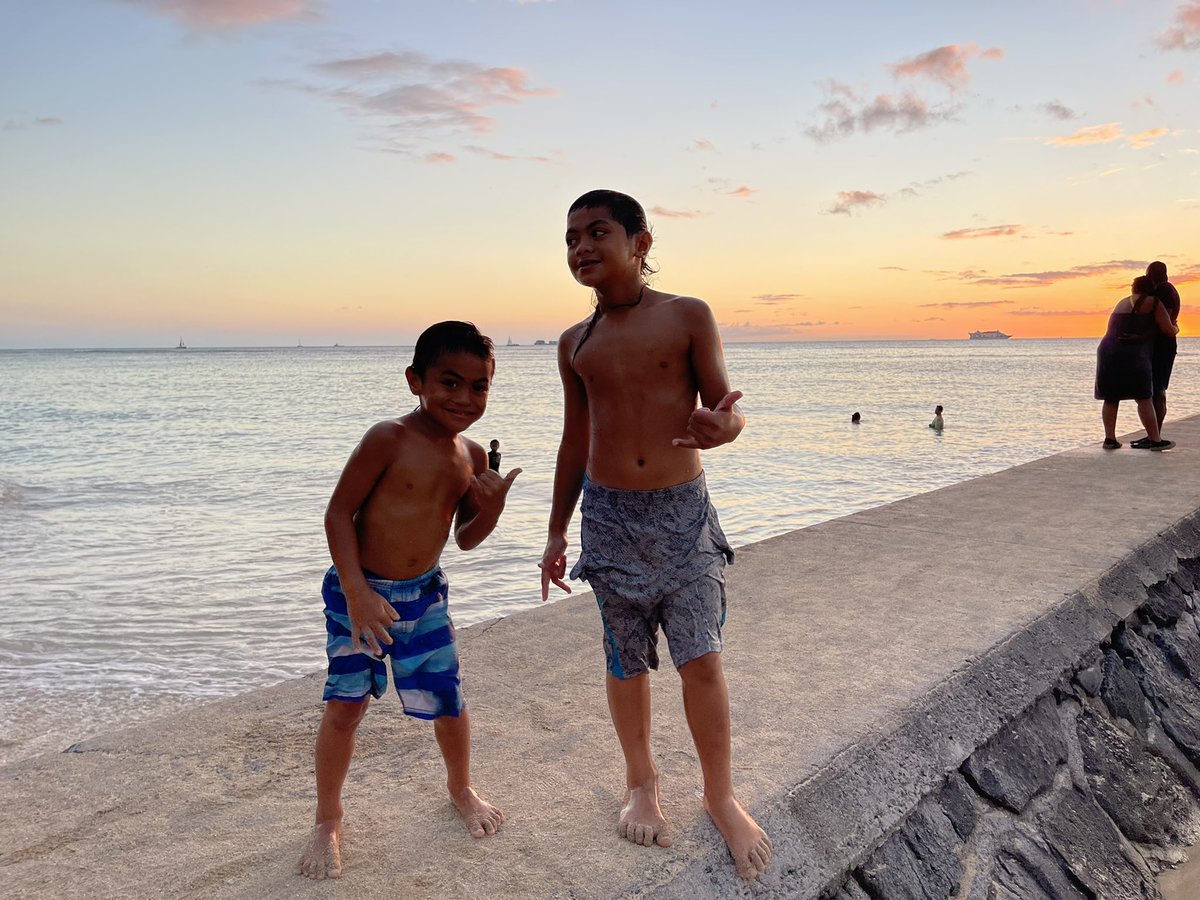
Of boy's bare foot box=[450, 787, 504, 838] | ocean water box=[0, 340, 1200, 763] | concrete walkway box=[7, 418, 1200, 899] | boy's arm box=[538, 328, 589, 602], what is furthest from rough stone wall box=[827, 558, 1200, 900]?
ocean water box=[0, 340, 1200, 763]

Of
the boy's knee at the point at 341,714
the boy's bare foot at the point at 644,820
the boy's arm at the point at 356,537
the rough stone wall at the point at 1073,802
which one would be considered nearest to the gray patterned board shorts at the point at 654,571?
the boy's bare foot at the point at 644,820

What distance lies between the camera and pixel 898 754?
119 inches

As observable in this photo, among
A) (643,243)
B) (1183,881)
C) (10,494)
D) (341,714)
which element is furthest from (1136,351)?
(10,494)

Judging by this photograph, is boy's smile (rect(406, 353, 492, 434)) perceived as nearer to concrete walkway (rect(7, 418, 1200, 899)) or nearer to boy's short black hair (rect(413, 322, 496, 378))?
boy's short black hair (rect(413, 322, 496, 378))

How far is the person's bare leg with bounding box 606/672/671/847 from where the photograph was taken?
8.32 ft

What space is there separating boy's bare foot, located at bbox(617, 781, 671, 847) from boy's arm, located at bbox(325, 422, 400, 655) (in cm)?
84

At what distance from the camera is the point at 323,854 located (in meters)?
2.41

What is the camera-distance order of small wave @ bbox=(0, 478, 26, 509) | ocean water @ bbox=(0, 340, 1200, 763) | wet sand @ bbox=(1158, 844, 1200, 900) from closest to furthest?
wet sand @ bbox=(1158, 844, 1200, 900) → ocean water @ bbox=(0, 340, 1200, 763) → small wave @ bbox=(0, 478, 26, 509)

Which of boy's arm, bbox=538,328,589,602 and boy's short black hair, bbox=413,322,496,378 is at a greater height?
boy's short black hair, bbox=413,322,496,378

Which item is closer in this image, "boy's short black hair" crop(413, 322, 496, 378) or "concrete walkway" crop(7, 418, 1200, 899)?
"concrete walkway" crop(7, 418, 1200, 899)

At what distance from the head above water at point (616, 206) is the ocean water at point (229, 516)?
388cm

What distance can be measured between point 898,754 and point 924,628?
118 cm

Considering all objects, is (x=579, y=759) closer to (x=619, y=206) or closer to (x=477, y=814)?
(x=477, y=814)

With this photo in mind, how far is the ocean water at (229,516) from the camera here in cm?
555
